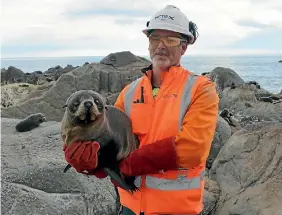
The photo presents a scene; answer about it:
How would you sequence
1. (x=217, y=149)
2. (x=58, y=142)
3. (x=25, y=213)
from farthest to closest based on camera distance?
(x=217, y=149), (x=58, y=142), (x=25, y=213)

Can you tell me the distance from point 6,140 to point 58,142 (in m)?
0.86

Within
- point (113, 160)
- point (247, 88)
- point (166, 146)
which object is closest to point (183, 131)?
point (166, 146)

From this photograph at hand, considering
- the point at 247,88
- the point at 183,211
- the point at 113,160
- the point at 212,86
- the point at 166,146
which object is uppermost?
the point at 212,86

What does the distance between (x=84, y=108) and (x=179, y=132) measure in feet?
2.55

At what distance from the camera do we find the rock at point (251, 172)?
659 cm

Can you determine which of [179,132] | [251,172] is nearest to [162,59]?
[179,132]

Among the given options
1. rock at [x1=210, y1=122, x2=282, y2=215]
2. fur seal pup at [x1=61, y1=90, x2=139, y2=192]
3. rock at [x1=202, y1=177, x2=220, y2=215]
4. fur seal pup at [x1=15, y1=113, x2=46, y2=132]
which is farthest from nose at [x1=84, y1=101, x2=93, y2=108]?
fur seal pup at [x1=15, y1=113, x2=46, y2=132]

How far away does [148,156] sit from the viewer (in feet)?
11.2

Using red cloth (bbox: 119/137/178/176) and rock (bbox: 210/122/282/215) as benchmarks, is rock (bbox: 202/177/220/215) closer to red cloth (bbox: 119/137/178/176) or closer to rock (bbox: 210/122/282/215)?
rock (bbox: 210/122/282/215)

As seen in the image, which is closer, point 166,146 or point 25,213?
point 166,146

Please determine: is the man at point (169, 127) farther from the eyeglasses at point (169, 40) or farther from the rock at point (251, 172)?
the rock at point (251, 172)

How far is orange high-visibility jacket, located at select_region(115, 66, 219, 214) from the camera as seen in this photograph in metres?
3.39

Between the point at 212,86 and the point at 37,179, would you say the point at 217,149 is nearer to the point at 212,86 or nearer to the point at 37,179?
the point at 37,179

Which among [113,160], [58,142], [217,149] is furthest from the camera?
[217,149]
